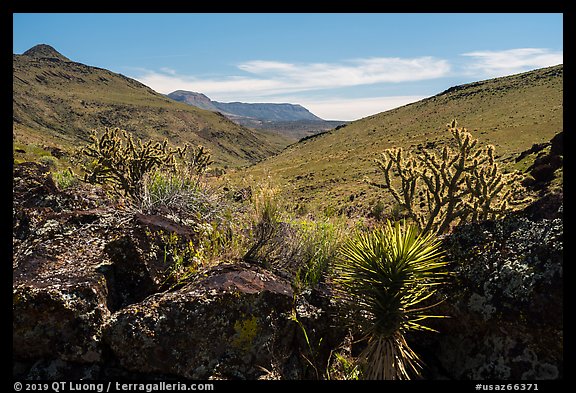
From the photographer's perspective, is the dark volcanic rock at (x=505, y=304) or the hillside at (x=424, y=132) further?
the hillside at (x=424, y=132)

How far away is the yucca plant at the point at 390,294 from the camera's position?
12.4 feet

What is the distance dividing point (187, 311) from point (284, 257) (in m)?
1.63

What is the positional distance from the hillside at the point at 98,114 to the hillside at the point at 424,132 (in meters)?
39.5

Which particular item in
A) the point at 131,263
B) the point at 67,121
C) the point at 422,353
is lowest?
the point at 422,353

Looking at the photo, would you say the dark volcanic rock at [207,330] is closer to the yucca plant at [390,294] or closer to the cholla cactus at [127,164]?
the yucca plant at [390,294]

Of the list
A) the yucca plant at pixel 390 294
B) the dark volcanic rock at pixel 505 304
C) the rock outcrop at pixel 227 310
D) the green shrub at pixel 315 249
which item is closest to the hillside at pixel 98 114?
the green shrub at pixel 315 249

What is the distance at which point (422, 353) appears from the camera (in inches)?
165

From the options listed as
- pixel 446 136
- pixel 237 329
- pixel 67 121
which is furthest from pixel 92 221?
pixel 67 121

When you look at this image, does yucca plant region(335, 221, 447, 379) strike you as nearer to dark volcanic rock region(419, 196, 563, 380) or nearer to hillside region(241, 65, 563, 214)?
dark volcanic rock region(419, 196, 563, 380)

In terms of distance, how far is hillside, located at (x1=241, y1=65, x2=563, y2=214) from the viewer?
3786 cm

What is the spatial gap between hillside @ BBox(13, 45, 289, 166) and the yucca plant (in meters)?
94.8

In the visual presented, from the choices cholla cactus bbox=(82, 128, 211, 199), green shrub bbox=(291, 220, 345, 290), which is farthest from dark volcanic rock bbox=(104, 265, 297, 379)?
cholla cactus bbox=(82, 128, 211, 199)
